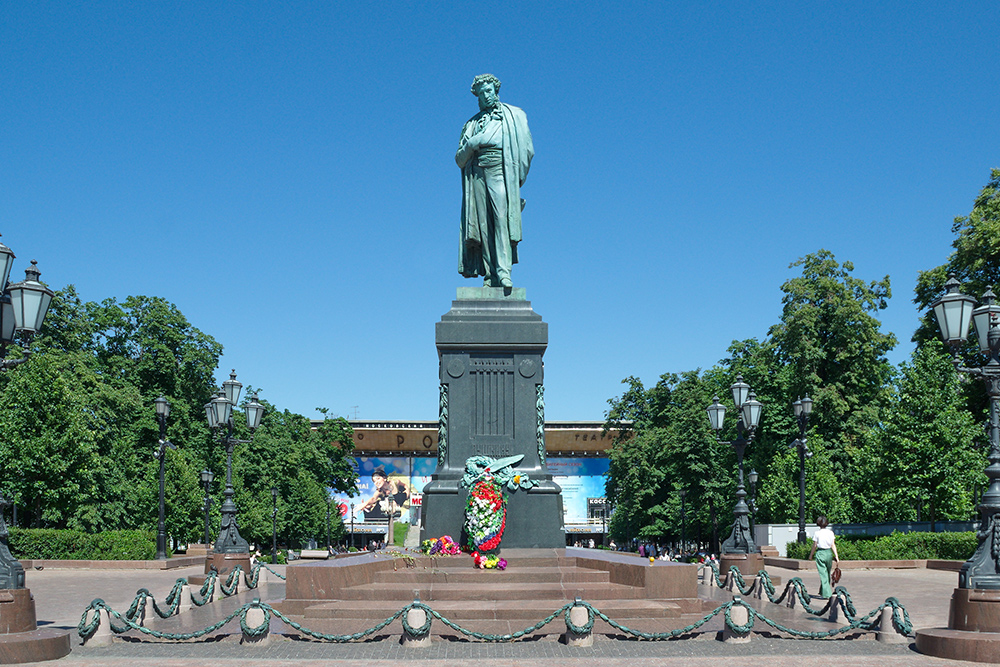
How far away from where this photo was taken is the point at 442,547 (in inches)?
609

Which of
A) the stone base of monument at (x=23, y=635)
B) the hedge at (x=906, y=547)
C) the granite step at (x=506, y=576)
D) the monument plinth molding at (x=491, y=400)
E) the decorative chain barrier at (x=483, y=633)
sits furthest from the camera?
the hedge at (x=906, y=547)

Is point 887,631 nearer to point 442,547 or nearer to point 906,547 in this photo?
point 442,547

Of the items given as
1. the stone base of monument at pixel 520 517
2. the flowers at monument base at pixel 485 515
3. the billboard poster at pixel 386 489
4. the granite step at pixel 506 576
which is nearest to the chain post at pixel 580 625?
the granite step at pixel 506 576

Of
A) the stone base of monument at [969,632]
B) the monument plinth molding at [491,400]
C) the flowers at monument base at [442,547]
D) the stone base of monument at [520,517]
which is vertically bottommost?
the stone base of monument at [969,632]

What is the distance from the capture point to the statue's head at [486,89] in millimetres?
18422

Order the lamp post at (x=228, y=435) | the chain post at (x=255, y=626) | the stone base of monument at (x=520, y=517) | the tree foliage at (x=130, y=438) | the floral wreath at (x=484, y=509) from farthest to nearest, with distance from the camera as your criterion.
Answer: the tree foliage at (x=130, y=438), the lamp post at (x=228, y=435), the stone base of monument at (x=520, y=517), the floral wreath at (x=484, y=509), the chain post at (x=255, y=626)

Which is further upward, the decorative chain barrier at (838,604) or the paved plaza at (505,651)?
the decorative chain barrier at (838,604)

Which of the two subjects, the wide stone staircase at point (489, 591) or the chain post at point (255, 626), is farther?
the wide stone staircase at point (489, 591)

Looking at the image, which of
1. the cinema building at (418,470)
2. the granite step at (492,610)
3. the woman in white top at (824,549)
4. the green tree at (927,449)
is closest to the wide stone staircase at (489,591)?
the granite step at (492,610)

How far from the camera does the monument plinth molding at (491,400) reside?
54.0 ft

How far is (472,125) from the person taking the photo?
18.6 meters

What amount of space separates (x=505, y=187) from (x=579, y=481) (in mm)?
80749

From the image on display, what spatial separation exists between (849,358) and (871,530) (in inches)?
409

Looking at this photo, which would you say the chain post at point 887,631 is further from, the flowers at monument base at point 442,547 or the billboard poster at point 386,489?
the billboard poster at point 386,489
